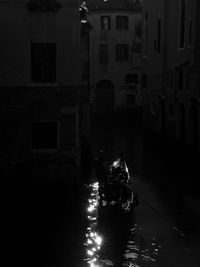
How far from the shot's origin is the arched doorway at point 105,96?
5175 centimetres

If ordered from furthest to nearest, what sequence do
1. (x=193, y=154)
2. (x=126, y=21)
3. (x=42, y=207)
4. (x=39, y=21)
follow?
(x=126, y=21), (x=193, y=154), (x=39, y=21), (x=42, y=207)

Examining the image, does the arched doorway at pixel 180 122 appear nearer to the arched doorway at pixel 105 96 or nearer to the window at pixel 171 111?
the window at pixel 171 111

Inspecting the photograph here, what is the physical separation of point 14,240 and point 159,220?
14.7 feet

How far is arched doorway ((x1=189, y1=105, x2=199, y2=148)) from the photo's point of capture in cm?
2808

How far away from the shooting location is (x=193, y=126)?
28.4m

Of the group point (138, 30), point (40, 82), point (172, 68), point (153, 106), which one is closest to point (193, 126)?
point (172, 68)

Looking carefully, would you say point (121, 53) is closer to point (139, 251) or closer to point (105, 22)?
point (105, 22)

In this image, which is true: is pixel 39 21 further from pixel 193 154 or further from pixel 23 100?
pixel 193 154

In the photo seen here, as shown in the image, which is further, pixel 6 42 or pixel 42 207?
pixel 6 42

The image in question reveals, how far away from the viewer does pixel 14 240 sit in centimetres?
1210

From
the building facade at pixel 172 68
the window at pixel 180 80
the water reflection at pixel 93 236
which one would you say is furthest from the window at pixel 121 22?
the water reflection at pixel 93 236

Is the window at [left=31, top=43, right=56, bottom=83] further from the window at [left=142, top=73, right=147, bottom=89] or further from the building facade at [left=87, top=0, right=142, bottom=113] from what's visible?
the building facade at [left=87, top=0, right=142, bottom=113]

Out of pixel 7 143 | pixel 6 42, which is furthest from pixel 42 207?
pixel 6 42

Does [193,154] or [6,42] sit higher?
[6,42]
